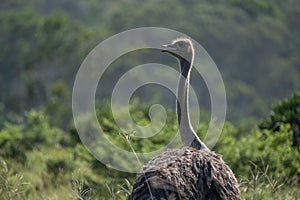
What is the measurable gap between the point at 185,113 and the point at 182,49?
99 centimetres

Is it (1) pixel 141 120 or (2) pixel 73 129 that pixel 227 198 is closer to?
(1) pixel 141 120

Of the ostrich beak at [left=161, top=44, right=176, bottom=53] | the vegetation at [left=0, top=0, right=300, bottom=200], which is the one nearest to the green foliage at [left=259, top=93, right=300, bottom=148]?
the ostrich beak at [left=161, top=44, right=176, bottom=53]

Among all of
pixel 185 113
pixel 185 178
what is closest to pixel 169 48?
pixel 185 113

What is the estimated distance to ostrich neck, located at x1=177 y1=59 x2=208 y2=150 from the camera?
6.29m

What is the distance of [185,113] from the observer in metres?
6.49

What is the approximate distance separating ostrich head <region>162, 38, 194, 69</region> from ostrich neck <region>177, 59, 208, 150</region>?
79 mm

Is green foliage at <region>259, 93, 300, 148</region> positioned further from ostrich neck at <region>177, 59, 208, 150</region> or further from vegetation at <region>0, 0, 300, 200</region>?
vegetation at <region>0, 0, 300, 200</region>

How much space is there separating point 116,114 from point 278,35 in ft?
100

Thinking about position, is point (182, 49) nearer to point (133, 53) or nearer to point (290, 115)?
point (290, 115)

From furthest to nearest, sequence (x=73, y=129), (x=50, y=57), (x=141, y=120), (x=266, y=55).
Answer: (x=266, y=55)
(x=50, y=57)
(x=73, y=129)
(x=141, y=120)

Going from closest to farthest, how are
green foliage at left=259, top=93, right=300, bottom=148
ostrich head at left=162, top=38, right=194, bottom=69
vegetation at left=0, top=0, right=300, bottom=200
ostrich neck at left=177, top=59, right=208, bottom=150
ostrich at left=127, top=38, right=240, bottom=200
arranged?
ostrich at left=127, top=38, right=240, bottom=200 < ostrich neck at left=177, top=59, right=208, bottom=150 < ostrich head at left=162, top=38, right=194, bottom=69 < green foliage at left=259, top=93, right=300, bottom=148 < vegetation at left=0, top=0, right=300, bottom=200

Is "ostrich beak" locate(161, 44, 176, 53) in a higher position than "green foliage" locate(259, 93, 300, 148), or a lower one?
higher

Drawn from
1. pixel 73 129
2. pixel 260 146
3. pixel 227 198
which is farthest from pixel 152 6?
pixel 227 198

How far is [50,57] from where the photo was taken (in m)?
34.2
